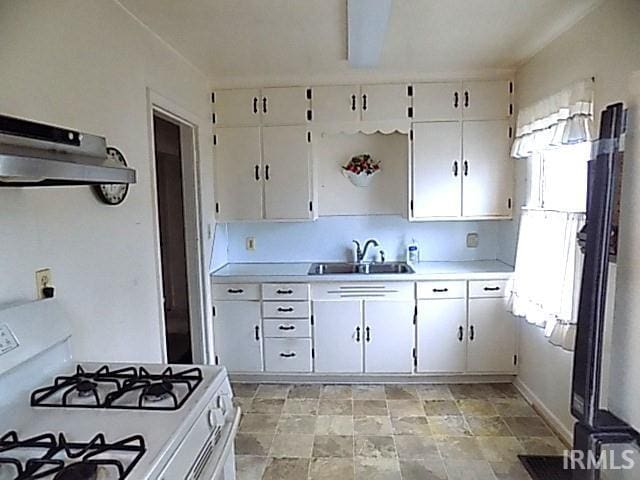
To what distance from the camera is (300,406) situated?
11.4 feet

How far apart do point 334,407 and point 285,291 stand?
0.96m

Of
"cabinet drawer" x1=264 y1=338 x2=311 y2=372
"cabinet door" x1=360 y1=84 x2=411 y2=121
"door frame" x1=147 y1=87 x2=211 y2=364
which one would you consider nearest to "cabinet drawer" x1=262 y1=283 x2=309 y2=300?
"cabinet drawer" x1=264 y1=338 x2=311 y2=372

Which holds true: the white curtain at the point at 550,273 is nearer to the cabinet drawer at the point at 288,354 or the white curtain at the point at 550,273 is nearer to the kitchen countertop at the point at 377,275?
the kitchen countertop at the point at 377,275

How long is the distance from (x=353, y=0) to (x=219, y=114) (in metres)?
1.98

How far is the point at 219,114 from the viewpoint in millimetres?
3957

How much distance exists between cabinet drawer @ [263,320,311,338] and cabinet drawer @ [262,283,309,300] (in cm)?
20

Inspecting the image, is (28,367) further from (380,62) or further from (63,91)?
(380,62)

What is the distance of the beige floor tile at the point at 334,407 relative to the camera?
335 centimetres


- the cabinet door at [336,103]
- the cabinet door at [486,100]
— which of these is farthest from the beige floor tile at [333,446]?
the cabinet door at [486,100]

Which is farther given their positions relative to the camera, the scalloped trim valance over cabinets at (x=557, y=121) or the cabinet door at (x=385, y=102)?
the cabinet door at (x=385, y=102)

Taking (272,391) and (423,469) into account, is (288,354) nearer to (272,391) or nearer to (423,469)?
(272,391)

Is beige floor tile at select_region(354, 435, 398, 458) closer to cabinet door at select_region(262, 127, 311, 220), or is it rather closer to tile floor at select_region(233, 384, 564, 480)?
tile floor at select_region(233, 384, 564, 480)

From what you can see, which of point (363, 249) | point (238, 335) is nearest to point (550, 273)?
point (363, 249)

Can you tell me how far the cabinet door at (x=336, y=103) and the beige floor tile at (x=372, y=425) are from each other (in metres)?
2.33
